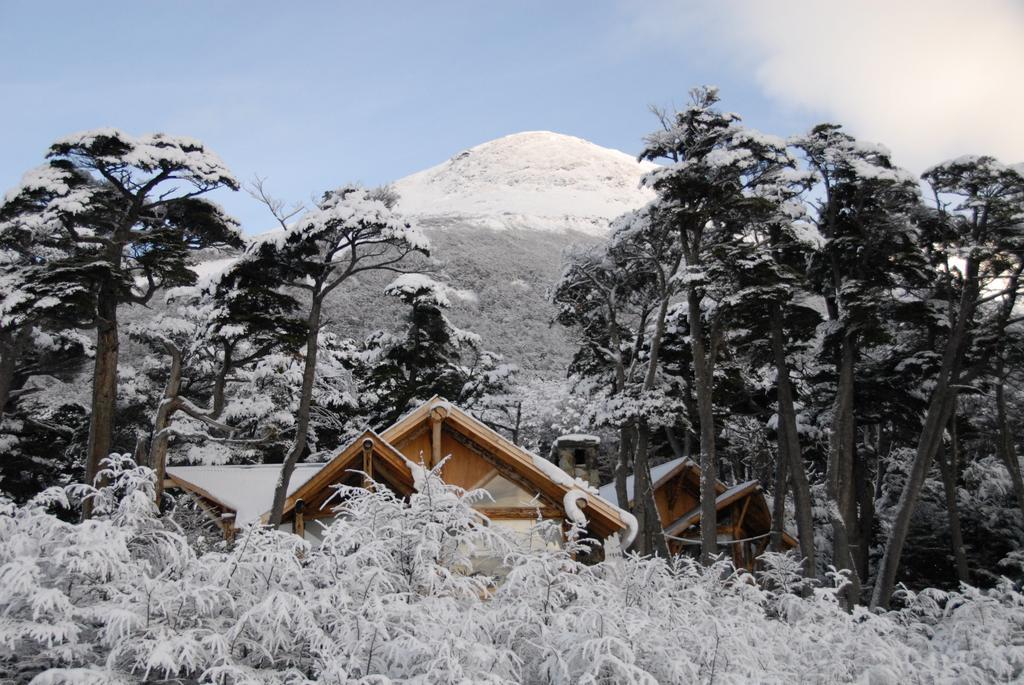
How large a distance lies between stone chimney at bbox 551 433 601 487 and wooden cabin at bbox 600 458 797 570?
3.95 m

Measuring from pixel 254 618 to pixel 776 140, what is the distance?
583 inches

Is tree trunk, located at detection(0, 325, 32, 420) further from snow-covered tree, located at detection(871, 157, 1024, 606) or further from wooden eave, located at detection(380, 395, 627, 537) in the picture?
snow-covered tree, located at detection(871, 157, 1024, 606)

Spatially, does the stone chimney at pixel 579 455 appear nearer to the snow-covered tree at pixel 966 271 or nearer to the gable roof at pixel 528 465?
the gable roof at pixel 528 465

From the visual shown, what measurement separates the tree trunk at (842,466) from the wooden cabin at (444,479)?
5.98m

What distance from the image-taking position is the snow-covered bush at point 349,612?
395cm

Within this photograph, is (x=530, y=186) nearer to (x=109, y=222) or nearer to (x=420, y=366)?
(x=420, y=366)

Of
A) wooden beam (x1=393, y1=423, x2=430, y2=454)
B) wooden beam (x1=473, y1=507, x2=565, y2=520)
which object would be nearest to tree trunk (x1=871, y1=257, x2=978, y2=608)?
wooden beam (x1=473, y1=507, x2=565, y2=520)

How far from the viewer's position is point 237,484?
15062 mm

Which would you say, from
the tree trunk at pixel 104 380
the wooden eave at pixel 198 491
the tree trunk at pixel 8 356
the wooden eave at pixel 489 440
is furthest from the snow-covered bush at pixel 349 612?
the tree trunk at pixel 8 356

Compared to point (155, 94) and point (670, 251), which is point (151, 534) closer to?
point (155, 94)

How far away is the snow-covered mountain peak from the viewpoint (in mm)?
104375

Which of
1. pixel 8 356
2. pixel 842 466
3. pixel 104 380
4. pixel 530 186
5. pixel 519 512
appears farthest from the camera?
pixel 530 186

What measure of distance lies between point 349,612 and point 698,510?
763 inches

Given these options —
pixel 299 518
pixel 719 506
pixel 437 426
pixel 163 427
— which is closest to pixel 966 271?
pixel 719 506
